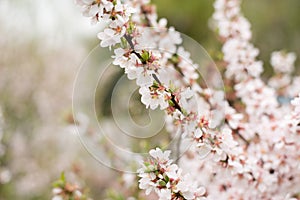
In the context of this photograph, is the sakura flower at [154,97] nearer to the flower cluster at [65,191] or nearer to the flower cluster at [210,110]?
the flower cluster at [210,110]

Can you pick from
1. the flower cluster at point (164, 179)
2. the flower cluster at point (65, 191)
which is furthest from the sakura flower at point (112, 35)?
the flower cluster at point (65, 191)

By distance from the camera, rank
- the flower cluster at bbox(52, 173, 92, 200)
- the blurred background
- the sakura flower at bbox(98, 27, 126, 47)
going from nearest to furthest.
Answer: the sakura flower at bbox(98, 27, 126, 47) < the flower cluster at bbox(52, 173, 92, 200) < the blurred background

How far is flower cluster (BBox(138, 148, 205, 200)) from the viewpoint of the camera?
33.8 inches

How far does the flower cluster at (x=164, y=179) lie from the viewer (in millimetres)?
859

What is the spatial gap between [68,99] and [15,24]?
2.38 feet

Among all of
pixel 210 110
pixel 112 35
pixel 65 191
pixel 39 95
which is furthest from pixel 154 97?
pixel 39 95

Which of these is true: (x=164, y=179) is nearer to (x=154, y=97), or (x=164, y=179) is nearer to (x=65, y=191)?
(x=154, y=97)

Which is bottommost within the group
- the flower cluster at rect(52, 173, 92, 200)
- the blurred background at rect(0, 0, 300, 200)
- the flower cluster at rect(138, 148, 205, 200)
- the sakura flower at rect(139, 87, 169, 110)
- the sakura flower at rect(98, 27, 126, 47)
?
the flower cluster at rect(138, 148, 205, 200)

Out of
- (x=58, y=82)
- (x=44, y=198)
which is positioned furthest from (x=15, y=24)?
(x=44, y=198)

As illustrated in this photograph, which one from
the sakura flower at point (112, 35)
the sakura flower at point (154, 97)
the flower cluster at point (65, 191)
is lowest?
the sakura flower at point (154, 97)

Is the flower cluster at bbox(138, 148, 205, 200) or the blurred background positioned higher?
the blurred background

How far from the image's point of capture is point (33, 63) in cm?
356

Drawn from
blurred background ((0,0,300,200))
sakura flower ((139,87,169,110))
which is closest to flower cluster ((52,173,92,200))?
sakura flower ((139,87,169,110))

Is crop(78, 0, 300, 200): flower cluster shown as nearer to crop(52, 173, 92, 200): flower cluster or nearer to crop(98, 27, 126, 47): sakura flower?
crop(98, 27, 126, 47): sakura flower
